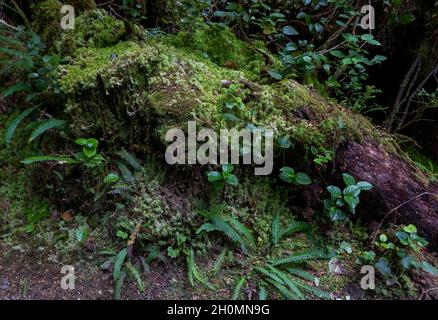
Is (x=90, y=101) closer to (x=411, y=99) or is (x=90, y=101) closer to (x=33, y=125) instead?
(x=33, y=125)

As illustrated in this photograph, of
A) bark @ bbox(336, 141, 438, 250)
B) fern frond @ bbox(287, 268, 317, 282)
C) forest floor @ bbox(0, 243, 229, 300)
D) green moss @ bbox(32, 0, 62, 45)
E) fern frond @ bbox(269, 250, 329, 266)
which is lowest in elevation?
forest floor @ bbox(0, 243, 229, 300)

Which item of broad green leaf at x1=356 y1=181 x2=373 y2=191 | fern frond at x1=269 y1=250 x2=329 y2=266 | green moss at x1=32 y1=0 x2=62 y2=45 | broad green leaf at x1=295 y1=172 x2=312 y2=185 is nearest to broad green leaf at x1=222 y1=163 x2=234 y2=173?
broad green leaf at x1=295 y1=172 x2=312 y2=185

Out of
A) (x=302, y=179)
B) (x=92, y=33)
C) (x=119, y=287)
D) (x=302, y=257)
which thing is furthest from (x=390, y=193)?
(x=92, y=33)

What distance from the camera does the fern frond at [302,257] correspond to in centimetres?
277

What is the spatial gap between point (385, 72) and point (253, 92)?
2.58 metres

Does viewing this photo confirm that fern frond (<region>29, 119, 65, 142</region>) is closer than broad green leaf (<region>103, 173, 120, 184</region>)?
No

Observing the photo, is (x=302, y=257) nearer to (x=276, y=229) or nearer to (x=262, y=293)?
(x=276, y=229)

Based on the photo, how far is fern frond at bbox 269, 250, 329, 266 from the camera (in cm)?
277

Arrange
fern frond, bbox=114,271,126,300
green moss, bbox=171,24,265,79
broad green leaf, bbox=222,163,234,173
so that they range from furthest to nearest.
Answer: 1. green moss, bbox=171,24,265,79
2. broad green leaf, bbox=222,163,234,173
3. fern frond, bbox=114,271,126,300

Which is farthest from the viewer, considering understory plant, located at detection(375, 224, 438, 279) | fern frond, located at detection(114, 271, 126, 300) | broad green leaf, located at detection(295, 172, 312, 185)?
broad green leaf, located at detection(295, 172, 312, 185)

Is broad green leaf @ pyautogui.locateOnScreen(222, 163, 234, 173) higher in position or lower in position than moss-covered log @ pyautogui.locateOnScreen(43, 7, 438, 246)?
lower

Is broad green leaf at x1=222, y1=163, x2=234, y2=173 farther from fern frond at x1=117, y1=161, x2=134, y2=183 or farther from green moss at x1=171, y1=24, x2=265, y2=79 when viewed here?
green moss at x1=171, y1=24, x2=265, y2=79

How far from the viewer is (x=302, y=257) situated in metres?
2.80

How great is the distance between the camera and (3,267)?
2750mm
